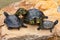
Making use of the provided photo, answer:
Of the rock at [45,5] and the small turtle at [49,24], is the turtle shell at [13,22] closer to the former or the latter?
the small turtle at [49,24]

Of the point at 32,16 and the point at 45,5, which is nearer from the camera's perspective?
the point at 32,16

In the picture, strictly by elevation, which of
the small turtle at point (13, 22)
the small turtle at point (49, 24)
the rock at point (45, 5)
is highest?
the rock at point (45, 5)

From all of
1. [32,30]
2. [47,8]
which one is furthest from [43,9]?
[32,30]

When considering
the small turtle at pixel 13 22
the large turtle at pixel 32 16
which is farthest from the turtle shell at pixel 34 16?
the small turtle at pixel 13 22

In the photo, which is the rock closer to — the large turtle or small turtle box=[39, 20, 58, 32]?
the large turtle

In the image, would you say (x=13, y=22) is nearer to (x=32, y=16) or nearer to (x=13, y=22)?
(x=13, y=22)

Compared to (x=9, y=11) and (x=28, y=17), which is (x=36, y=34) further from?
(x=9, y=11)

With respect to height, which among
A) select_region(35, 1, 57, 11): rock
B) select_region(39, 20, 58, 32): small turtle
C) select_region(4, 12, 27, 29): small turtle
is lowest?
select_region(39, 20, 58, 32): small turtle

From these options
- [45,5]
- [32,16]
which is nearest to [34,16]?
[32,16]

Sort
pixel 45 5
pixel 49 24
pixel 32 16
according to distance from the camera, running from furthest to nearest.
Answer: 1. pixel 45 5
2. pixel 32 16
3. pixel 49 24

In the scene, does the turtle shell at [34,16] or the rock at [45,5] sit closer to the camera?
the turtle shell at [34,16]

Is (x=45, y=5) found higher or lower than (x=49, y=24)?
higher

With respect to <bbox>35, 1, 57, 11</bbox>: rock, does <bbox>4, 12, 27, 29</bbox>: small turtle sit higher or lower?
lower

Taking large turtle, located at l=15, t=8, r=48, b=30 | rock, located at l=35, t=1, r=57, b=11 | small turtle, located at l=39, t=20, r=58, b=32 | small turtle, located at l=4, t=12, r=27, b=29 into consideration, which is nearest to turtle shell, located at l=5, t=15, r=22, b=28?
small turtle, located at l=4, t=12, r=27, b=29
